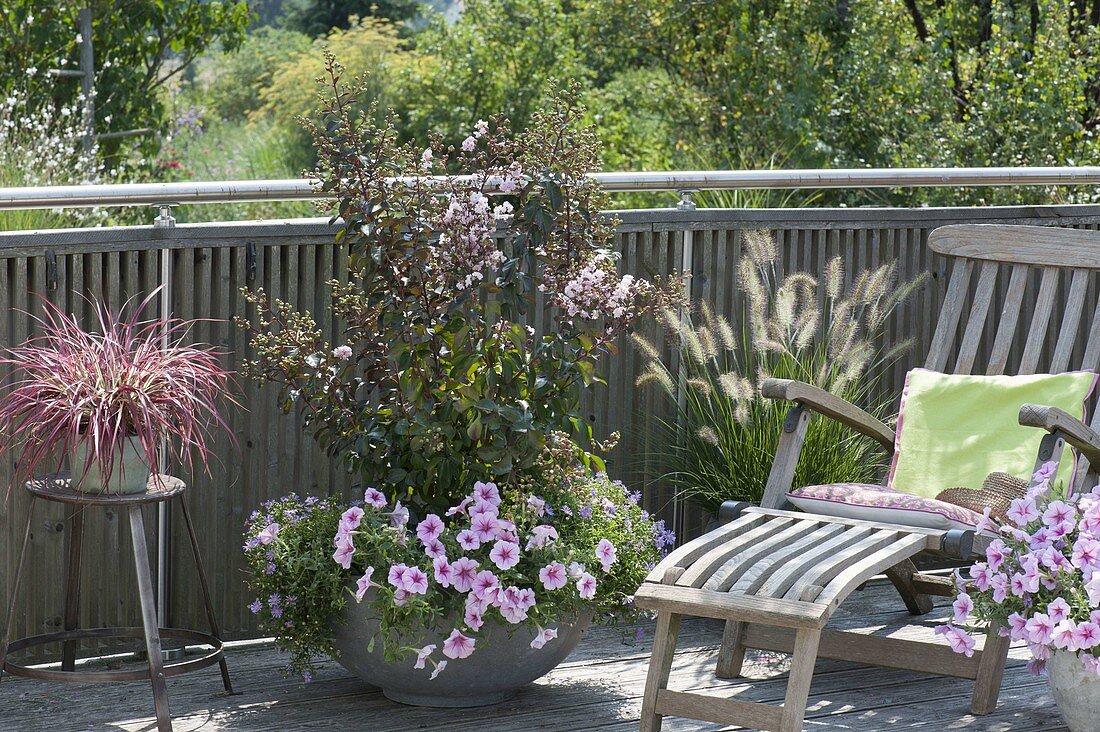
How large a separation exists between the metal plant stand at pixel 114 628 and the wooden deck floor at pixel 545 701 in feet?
0.31

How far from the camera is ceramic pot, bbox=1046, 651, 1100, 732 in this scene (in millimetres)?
3041

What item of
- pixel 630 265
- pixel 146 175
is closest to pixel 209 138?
pixel 146 175

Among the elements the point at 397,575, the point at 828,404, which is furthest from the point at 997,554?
the point at 397,575

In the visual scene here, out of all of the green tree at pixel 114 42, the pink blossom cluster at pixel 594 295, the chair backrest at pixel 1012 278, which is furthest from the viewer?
the green tree at pixel 114 42

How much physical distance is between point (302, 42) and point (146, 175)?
13420 mm

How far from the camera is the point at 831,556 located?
3076 mm

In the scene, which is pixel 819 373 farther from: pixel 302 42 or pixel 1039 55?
pixel 302 42

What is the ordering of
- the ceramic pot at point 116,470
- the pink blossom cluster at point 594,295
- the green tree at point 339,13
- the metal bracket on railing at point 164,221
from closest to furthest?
the ceramic pot at point 116,470, the pink blossom cluster at point 594,295, the metal bracket on railing at point 164,221, the green tree at point 339,13

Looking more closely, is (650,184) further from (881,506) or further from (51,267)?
(51,267)

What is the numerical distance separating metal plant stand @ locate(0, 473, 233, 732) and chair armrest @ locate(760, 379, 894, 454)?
1450mm

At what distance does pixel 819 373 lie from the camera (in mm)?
4078

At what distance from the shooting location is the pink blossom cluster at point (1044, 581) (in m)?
2.92

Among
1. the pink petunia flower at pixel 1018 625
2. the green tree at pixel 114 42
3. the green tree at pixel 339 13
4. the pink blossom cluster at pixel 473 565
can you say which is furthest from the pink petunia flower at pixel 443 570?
the green tree at pixel 339 13

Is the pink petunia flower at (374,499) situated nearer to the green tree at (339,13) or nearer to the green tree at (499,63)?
the green tree at (499,63)
